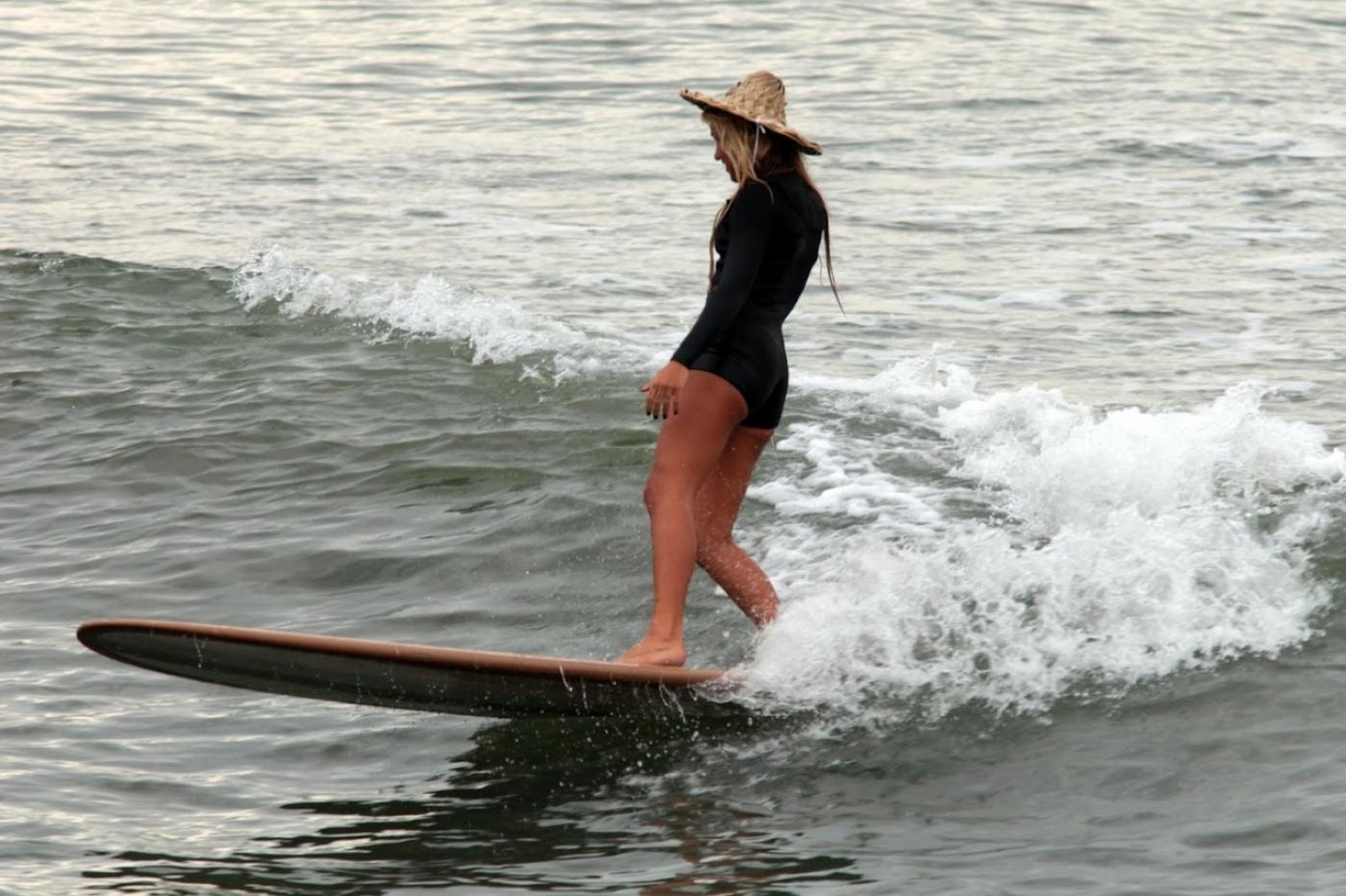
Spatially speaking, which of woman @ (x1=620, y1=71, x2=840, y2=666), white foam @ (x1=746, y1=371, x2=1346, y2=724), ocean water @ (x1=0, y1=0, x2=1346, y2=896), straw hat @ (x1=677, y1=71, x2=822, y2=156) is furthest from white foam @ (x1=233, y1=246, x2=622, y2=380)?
straw hat @ (x1=677, y1=71, x2=822, y2=156)

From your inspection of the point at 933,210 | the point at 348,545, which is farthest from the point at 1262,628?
the point at 933,210

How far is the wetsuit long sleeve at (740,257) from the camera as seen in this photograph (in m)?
5.71

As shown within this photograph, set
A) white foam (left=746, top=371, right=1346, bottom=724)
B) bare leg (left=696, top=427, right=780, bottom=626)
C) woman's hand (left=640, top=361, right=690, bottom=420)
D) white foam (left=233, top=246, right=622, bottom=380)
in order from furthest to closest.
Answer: white foam (left=233, top=246, right=622, bottom=380) → white foam (left=746, top=371, right=1346, bottom=724) → bare leg (left=696, top=427, right=780, bottom=626) → woman's hand (left=640, top=361, right=690, bottom=420)

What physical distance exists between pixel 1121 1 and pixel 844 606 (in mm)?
23185

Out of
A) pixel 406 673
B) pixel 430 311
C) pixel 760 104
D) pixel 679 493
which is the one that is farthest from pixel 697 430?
pixel 430 311

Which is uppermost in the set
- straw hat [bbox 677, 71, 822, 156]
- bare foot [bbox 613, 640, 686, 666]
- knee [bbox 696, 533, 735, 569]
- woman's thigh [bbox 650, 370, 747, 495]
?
straw hat [bbox 677, 71, 822, 156]

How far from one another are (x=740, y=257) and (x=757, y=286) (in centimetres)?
22

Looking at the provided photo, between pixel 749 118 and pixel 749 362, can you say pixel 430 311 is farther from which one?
pixel 749 118

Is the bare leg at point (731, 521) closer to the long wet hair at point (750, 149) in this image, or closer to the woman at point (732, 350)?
the woman at point (732, 350)

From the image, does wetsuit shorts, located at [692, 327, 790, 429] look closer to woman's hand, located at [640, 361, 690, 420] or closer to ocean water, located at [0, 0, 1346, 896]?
woman's hand, located at [640, 361, 690, 420]

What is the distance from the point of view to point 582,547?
8172 millimetres

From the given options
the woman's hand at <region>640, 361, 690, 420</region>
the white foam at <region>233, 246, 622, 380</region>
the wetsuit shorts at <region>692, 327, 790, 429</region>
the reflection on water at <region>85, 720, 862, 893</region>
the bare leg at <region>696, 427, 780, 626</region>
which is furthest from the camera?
the white foam at <region>233, 246, 622, 380</region>

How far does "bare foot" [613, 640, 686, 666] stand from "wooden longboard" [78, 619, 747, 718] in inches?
1.7

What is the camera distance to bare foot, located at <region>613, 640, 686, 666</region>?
5914mm
